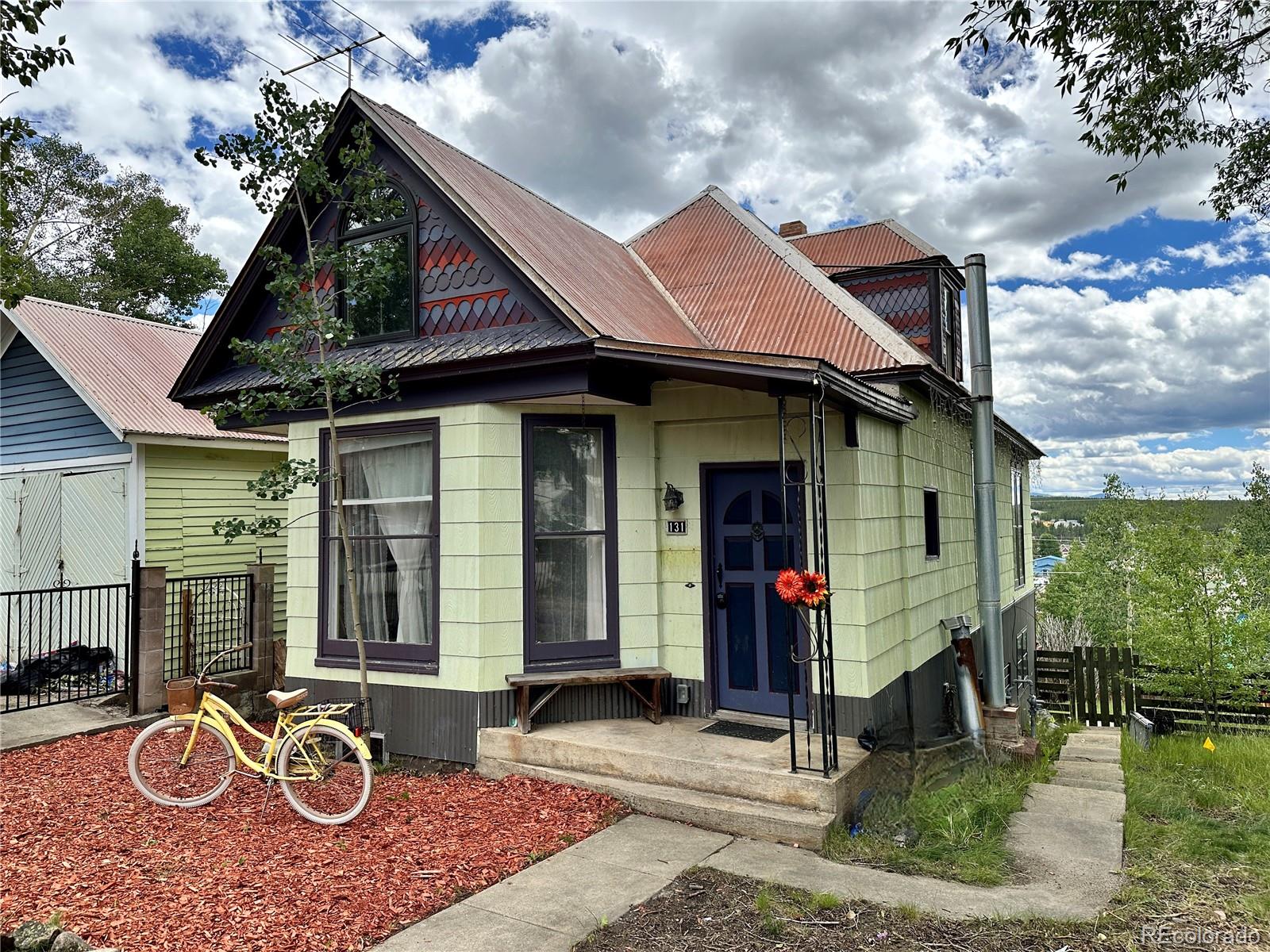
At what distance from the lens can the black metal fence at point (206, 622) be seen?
9.51 metres

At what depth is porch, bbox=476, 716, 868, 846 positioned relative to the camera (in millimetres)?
5258

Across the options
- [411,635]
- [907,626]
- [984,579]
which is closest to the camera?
[411,635]

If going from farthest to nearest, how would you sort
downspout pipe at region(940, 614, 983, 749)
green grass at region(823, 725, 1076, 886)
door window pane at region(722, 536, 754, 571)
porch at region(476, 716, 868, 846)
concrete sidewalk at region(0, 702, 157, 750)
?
downspout pipe at region(940, 614, 983, 749), concrete sidewalk at region(0, 702, 157, 750), door window pane at region(722, 536, 754, 571), porch at region(476, 716, 868, 846), green grass at region(823, 725, 1076, 886)

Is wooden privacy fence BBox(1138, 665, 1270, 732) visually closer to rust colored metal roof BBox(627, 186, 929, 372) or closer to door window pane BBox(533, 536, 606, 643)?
rust colored metal roof BBox(627, 186, 929, 372)

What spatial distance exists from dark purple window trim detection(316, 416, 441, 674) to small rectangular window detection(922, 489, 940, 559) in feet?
17.5

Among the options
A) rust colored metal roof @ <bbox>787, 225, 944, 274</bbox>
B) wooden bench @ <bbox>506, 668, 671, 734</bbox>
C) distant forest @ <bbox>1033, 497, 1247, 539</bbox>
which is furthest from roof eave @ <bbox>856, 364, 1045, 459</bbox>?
distant forest @ <bbox>1033, 497, 1247, 539</bbox>

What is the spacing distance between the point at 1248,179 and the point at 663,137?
714 cm

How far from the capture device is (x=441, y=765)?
6648mm

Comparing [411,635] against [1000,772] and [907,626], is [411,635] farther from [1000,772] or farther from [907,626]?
[1000,772]

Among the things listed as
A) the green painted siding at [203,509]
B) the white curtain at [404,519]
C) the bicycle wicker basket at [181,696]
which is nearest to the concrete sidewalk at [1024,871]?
the white curtain at [404,519]

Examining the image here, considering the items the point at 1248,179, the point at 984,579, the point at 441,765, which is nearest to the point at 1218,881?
the point at 984,579

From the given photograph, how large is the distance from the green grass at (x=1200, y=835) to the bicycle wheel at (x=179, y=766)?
5.65m

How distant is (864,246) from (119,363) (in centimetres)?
1061

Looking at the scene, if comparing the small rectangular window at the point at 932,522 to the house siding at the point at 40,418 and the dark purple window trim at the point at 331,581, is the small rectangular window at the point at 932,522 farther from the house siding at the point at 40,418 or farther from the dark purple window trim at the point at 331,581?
the house siding at the point at 40,418
